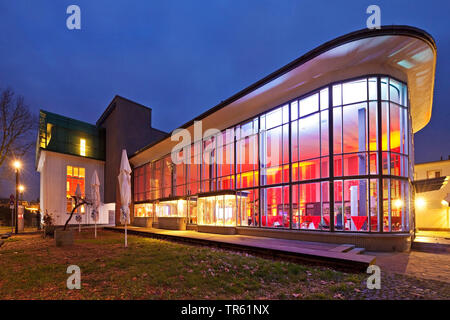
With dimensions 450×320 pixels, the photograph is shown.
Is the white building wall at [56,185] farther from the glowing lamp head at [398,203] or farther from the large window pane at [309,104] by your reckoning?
the glowing lamp head at [398,203]

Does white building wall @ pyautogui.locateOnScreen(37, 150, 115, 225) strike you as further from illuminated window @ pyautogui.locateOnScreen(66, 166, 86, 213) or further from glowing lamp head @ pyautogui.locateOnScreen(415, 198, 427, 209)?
glowing lamp head @ pyautogui.locateOnScreen(415, 198, 427, 209)

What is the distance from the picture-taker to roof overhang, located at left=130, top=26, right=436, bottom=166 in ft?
35.6

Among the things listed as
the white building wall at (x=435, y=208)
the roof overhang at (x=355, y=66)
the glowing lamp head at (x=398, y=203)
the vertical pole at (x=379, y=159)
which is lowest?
the white building wall at (x=435, y=208)

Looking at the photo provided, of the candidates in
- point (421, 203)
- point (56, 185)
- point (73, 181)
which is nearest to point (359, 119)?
point (421, 203)

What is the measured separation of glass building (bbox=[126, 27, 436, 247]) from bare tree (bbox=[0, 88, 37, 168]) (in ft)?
47.2

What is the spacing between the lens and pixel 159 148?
2761 centimetres

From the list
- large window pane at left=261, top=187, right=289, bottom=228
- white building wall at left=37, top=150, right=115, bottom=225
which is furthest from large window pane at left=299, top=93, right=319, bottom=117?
white building wall at left=37, top=150, right=115, bottom=225

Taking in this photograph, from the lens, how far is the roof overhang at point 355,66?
35.6 feet

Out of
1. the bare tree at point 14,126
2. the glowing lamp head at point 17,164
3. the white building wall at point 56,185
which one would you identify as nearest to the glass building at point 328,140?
the bare tree at point 14,126

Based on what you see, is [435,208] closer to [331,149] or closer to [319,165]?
[319,165]

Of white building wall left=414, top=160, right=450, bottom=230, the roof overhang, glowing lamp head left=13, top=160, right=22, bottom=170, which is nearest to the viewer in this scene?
the roof overhang

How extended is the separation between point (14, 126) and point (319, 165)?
2394 cm

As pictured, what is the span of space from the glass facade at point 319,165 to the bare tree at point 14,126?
14612mm
